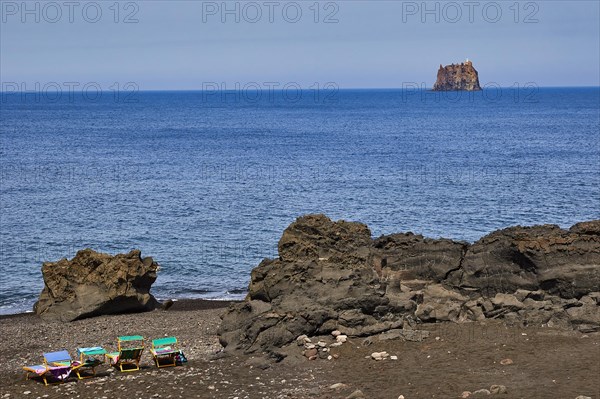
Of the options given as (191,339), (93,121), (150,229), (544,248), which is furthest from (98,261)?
(93,121)

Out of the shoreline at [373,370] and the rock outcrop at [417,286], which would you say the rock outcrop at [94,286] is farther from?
the rock outcrop at [417,286]

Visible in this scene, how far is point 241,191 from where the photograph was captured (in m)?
72.4

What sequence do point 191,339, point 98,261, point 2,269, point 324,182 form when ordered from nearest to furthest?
point 191,339, point 98,261, point 2,269, point 324,182

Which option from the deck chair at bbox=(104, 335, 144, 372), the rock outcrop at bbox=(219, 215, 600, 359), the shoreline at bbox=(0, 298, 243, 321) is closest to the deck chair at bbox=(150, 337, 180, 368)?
the deck chair at bbox=(104, 335, 144, 372)

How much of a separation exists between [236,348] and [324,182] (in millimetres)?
51130

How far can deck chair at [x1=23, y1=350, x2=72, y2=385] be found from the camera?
2469 centimetres

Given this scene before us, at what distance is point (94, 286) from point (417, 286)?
1274 centimetres

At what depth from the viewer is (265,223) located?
2299 inches

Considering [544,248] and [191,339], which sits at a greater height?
[544,248]

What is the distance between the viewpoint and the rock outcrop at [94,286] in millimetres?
34188

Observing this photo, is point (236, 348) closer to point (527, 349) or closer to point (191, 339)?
point (191, 339)

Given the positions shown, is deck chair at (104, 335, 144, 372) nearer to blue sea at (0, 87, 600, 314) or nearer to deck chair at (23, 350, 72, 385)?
deck chair at (23, 350, 72, 385)

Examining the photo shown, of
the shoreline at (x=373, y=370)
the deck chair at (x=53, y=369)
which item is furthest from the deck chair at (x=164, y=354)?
the deck chair at (x=53, y=369)

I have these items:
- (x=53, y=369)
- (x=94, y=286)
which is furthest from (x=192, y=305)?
(x=53, y=369)
